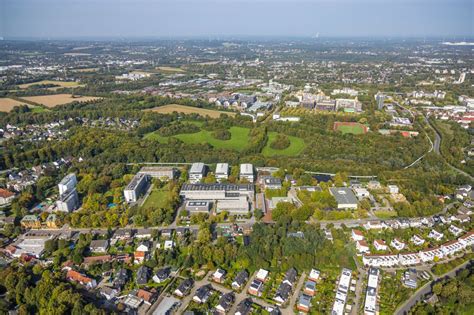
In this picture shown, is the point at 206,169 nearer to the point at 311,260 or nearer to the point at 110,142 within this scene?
the point at 110,142

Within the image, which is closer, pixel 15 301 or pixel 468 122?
pixel 15 301

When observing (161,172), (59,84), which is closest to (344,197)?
(161,172)

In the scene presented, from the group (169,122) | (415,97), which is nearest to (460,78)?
(415,97)

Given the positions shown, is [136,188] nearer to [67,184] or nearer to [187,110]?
[67,184]

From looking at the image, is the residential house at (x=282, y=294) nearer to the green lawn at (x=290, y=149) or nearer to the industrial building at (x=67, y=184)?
the industrial building at (x=67, y=184)

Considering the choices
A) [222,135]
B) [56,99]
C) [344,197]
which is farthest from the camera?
[56,99]
